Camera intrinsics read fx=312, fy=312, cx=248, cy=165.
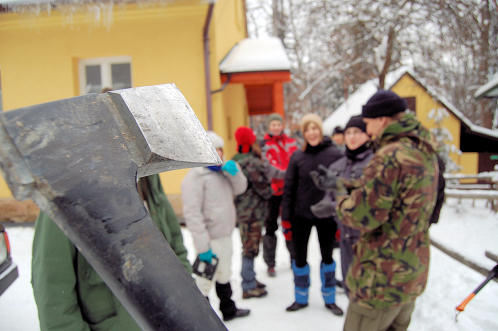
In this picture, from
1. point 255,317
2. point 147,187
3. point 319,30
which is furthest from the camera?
point 319,30

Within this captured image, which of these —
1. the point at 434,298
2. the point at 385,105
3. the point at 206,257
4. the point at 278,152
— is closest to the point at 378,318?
the point at 385,105

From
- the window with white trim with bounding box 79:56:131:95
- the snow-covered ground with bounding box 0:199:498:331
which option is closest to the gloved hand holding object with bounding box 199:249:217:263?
the snow-covered ground with bounding box 0:199:498:331

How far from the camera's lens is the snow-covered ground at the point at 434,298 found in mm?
2391

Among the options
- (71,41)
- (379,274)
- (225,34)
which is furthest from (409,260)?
(225,34)

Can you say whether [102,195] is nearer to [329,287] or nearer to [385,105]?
[385,105]

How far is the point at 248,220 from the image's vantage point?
364cm

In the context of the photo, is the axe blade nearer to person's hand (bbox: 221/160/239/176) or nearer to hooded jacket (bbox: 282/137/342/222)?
person's hand (bbox: 221/160/239/176)

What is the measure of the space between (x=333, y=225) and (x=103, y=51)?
5.33m

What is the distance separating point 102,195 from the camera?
0.45m

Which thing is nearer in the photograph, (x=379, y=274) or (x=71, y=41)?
(x=379, y=274)

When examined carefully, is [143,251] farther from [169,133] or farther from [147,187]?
[147,187]

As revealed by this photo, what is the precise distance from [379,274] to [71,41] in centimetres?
657

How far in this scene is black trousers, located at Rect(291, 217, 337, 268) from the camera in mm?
3230

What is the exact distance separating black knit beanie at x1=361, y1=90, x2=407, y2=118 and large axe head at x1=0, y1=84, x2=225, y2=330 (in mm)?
1598
